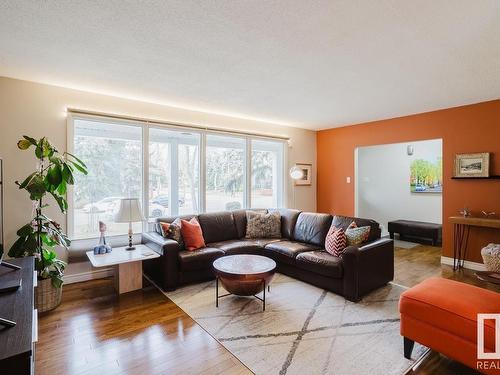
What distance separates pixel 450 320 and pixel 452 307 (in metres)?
0.09

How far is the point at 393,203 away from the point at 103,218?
20.7 ft

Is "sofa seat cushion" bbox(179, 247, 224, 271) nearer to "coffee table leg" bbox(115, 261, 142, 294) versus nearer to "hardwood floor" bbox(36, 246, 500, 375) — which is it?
"hardwood floor" bbox(36, 246, 500, 375)

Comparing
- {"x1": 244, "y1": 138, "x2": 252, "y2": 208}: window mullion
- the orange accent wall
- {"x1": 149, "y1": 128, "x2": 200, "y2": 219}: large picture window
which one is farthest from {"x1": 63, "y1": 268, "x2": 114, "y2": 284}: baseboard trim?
the orange accent wall

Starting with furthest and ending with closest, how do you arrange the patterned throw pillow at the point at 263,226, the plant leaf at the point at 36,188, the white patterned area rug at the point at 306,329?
the patterned throw pillow at the point at 263,226 < the plant leaf at the point at 36,188 < the white patterned area rug at the point at 306,329

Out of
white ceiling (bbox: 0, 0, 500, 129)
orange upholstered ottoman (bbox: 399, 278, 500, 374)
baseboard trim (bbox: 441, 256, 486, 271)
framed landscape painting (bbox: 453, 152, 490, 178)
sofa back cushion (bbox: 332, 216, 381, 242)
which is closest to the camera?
orange upholstered ottoman (bbox: 399, 278, 500, 374)

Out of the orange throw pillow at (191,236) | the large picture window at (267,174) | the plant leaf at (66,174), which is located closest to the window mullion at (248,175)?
A: the large picture window at (267,174)

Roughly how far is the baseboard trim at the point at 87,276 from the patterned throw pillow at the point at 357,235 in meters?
3.31

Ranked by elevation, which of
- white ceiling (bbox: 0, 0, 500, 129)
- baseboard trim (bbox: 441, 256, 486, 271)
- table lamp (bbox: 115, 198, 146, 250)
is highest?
white ceiling (bbox: 0, 0, 500, 129)

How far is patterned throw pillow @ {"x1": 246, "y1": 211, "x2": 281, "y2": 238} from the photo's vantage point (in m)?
4.44

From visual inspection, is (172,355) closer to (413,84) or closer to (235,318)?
(235,318)

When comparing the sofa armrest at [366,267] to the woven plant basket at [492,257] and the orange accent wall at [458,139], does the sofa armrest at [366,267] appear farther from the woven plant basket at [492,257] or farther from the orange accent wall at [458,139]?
the orange accent wall at [458,139]

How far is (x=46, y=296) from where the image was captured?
2.77m

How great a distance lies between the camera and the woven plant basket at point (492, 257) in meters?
3.47

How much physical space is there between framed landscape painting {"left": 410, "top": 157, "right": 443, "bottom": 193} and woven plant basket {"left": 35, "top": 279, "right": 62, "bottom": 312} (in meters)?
6.92
